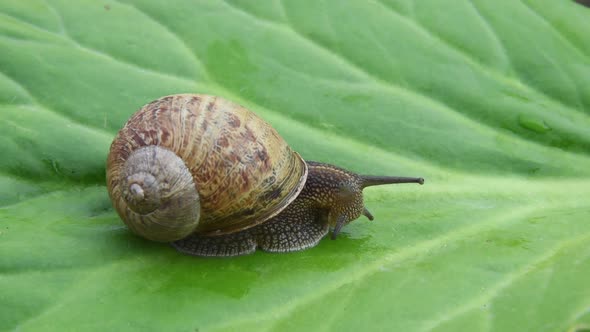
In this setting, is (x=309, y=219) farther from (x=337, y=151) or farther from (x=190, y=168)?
(x=190, y=168)

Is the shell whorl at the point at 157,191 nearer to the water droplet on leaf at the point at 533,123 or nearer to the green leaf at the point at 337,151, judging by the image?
the green leaf at the point at 337,151

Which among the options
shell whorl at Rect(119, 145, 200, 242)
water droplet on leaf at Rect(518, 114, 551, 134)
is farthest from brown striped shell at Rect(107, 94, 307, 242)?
water droplet on leaf at Rect(518, 114, 551, 134)

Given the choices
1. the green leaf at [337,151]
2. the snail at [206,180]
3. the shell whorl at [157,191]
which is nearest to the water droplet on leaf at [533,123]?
the green leaf at [337,151]

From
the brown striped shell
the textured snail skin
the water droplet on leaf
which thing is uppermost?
the water droplet on leaf

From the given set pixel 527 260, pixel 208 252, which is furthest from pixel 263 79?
pixel 527 260

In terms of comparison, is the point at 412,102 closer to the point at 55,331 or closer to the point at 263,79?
the point at 263,79

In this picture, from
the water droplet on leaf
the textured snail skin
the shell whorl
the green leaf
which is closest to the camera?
the green leaf

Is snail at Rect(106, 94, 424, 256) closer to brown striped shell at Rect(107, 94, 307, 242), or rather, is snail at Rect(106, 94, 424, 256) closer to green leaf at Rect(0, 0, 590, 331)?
brown striped shell at Rect(107, 94, 307, 242)
